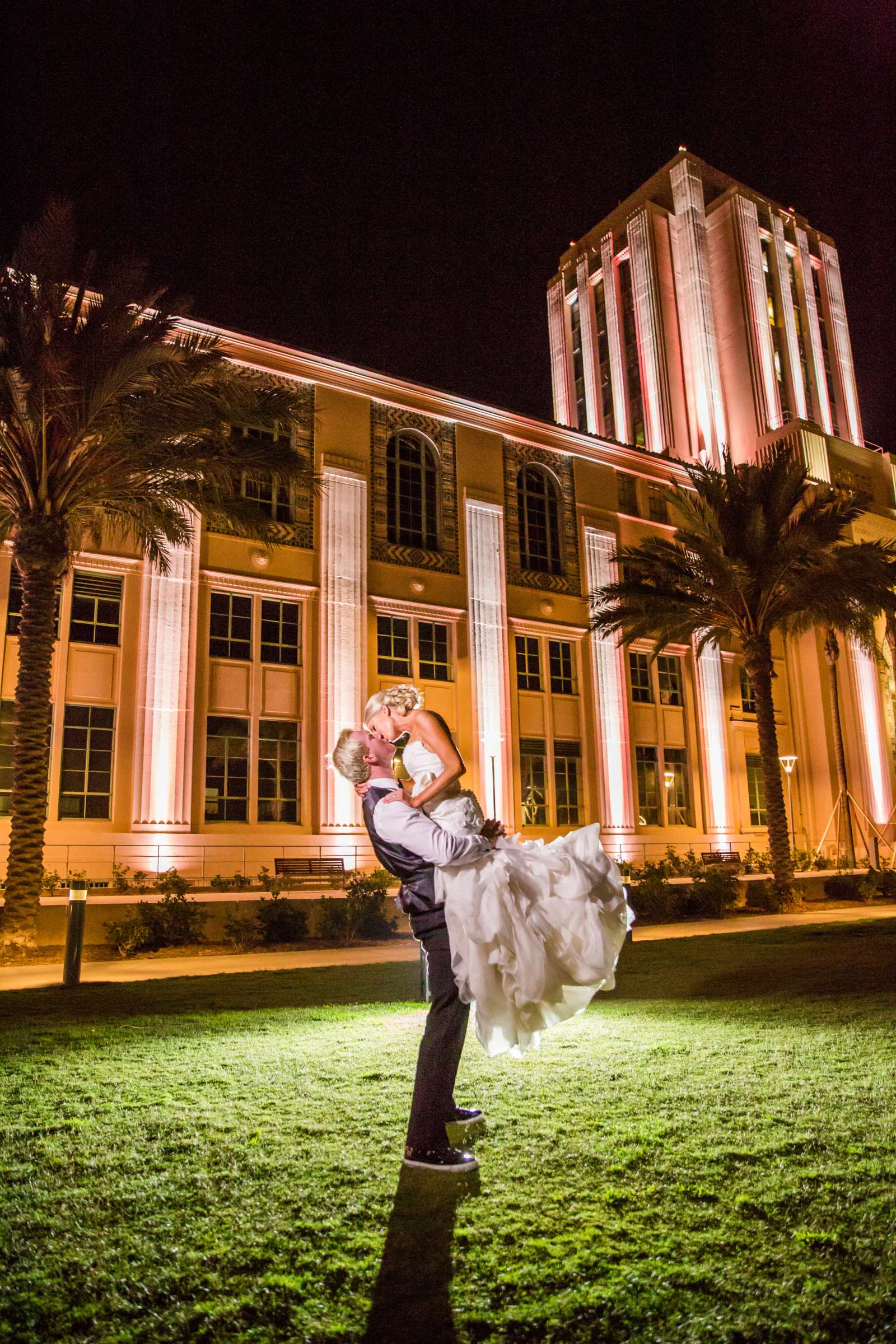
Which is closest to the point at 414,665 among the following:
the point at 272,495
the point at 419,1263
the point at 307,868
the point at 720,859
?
the point at 272,495

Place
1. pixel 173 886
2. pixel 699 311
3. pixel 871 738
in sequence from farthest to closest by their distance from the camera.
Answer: pixel 699 311, pixel 871 738, pixel 173 886

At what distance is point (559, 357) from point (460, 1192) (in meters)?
56.4

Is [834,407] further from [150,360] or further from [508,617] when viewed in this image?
[150,360]

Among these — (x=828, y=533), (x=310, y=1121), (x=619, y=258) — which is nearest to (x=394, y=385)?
(x=828, y=533)

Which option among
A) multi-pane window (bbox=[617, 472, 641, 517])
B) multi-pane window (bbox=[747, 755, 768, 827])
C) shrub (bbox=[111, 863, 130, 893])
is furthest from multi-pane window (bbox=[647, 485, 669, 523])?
shrub (bbox=[111, 863, 130, 893])

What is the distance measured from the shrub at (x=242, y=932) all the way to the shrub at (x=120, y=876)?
15.2ft

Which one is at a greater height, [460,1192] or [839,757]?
[839,757]

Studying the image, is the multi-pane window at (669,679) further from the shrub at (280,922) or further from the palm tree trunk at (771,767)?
the shrub at (280,922)

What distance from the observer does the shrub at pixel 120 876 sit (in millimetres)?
18094

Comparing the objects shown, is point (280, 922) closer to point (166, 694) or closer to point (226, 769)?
point (226, 769)

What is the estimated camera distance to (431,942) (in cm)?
370

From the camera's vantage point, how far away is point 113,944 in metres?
13.8

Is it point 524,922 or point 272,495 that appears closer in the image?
point 524,922

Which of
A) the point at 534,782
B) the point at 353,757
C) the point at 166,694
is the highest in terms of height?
the point at 166,694
